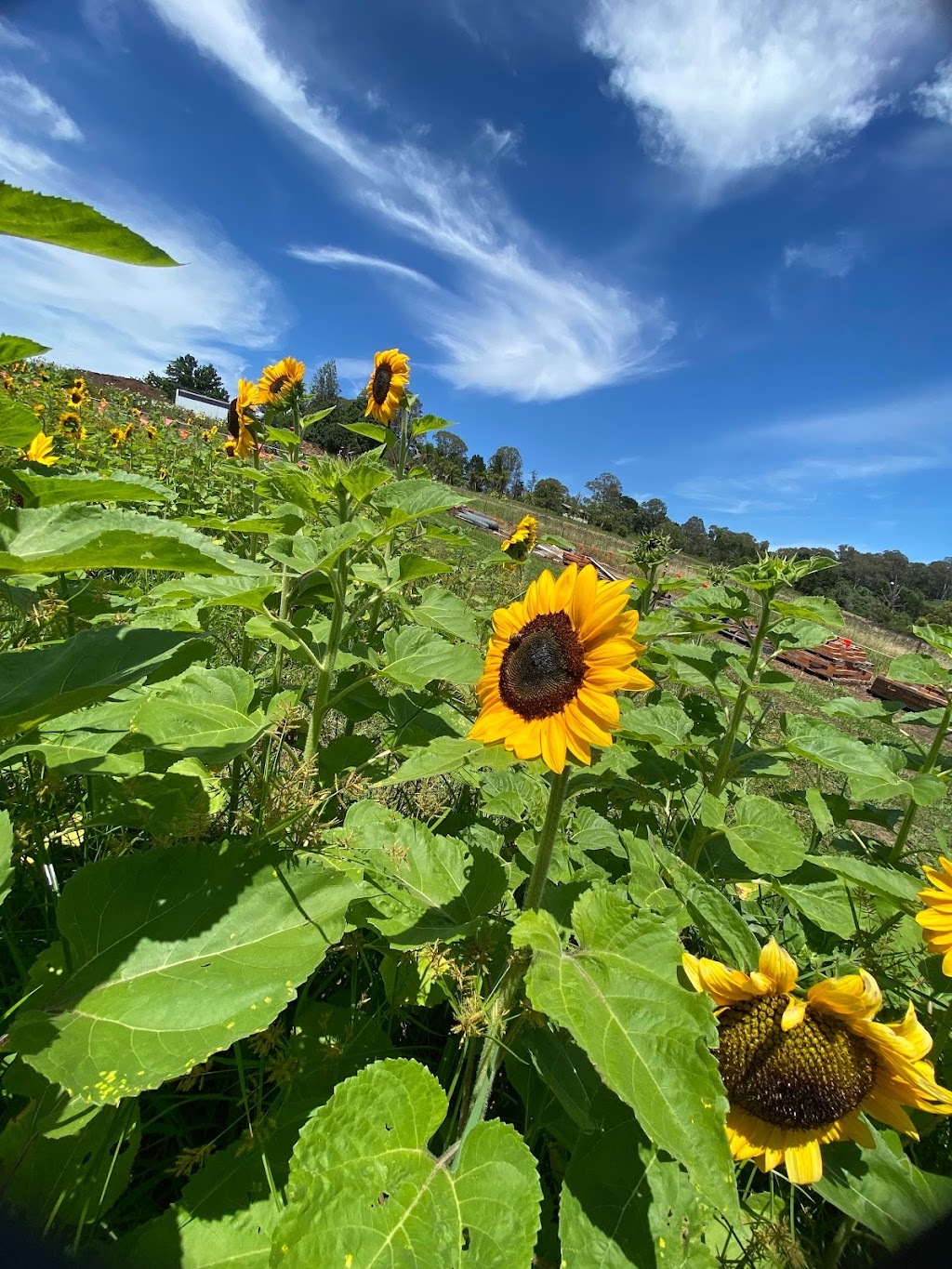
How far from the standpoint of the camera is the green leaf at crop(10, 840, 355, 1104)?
34.0 inches

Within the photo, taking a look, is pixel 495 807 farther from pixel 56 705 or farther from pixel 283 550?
pixel 56 705

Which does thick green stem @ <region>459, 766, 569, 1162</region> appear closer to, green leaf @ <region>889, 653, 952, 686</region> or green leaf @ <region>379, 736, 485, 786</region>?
green leaf @ <region>379, 736, 485, 786</region>

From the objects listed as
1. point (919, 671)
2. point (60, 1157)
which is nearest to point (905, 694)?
point (919, 671)

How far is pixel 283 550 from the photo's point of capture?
197cm

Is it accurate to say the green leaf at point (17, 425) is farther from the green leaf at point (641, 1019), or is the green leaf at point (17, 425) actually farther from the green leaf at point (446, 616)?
the green leaf at point (446, 616)

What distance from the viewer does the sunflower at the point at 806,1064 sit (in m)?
1.10

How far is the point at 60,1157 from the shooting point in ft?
3.28

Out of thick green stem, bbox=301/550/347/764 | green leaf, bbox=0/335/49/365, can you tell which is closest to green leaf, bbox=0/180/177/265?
green leaf, bbox=0/335/49/365

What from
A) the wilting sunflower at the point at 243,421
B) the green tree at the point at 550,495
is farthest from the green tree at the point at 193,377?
the wilting sunflower at the point at 243,421

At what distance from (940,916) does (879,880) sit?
0.41 feet

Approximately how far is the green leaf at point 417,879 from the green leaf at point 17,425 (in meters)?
1.00

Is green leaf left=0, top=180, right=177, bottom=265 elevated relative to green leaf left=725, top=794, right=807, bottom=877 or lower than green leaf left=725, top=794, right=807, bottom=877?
elevated

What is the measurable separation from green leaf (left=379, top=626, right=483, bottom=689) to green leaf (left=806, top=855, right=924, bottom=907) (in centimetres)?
99

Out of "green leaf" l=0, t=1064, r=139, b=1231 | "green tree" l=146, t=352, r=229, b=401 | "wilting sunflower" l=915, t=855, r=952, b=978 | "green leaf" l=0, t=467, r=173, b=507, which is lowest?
"green leaf" l=0, t=1064, r=139, b=1231
